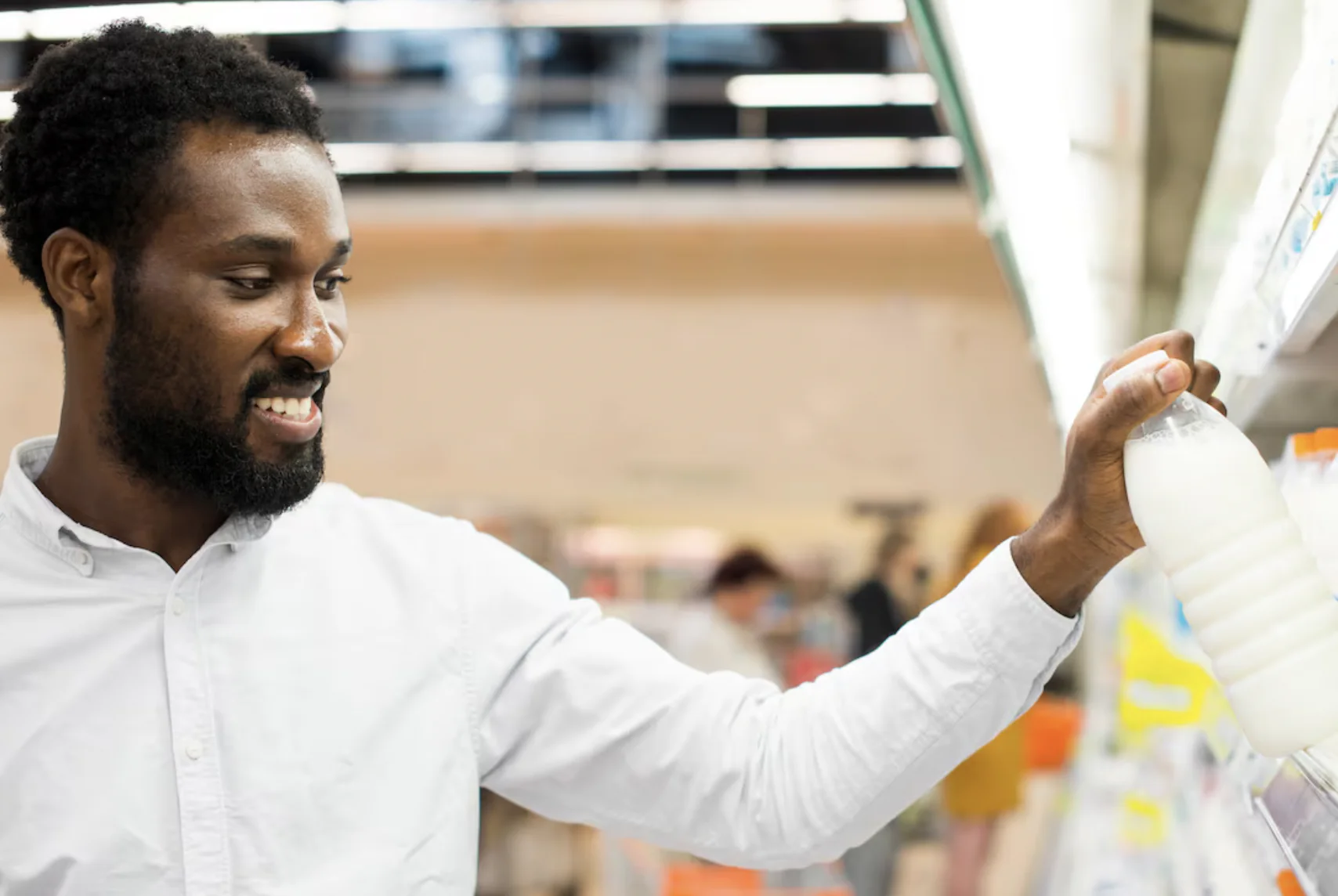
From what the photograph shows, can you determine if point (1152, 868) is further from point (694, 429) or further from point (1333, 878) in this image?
point (694, 429)

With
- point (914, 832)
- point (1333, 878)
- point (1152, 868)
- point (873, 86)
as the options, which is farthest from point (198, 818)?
point (873, 86)

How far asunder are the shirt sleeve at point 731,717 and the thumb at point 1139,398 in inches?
9.0

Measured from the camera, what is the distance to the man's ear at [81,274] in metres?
1.16

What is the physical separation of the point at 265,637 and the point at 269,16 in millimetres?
6475

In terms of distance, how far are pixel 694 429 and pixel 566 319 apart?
1078 millimetres

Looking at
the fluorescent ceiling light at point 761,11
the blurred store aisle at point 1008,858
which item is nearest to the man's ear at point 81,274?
the blurred store aisle at point 1008,858

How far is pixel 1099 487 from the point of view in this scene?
915 mm

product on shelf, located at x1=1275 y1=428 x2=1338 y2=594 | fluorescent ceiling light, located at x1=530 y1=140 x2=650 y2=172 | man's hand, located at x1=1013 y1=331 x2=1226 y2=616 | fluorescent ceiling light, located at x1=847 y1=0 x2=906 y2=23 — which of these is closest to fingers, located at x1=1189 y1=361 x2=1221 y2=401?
man's hand, located at x1=1013 y1=331 x2=1226 y2=616

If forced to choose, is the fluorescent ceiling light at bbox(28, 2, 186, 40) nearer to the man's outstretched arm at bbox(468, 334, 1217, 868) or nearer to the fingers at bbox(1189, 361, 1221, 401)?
the man's outstretched arm at bbox(468, 334, 1217, 868)

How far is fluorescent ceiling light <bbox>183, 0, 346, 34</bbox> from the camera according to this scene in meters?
6.54

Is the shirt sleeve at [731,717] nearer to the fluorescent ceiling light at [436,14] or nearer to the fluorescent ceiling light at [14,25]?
the fluorescent ceiling light at [436,14]

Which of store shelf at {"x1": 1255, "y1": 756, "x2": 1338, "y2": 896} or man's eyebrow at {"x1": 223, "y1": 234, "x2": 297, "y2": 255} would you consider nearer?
store shelf at {"x1": 1255, "y1": 756, "x2": 1338, "y2": 896}

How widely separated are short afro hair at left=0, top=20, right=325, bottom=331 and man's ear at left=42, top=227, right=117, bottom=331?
0.5 inches

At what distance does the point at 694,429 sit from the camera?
820 cm
